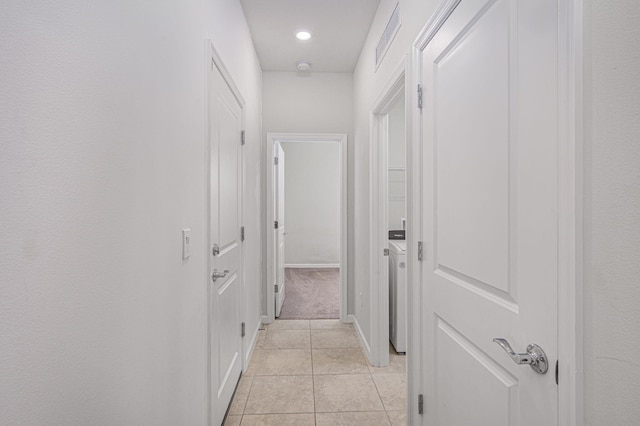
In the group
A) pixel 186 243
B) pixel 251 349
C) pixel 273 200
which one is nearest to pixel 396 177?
pixel 273 200

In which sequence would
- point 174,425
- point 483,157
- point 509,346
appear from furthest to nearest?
1. point 174,425
2. point 483,157
3. point 509,346

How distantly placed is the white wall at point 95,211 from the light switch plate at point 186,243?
0.12ft

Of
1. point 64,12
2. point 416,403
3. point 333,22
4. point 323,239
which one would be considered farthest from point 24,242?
point 323,239

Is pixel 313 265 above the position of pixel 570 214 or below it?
below

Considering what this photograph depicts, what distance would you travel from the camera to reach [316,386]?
7.49 feet

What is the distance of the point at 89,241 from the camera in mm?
718

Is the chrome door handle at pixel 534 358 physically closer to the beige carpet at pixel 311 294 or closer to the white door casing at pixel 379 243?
the white door casing at pixel 379 243

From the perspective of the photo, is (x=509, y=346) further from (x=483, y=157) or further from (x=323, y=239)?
(x=323, y=239)

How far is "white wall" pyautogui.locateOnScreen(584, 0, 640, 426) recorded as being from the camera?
58 cm

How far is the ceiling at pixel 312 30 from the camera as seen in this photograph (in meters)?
2.43

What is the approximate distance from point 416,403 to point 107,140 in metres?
1.66

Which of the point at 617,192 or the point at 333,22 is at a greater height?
the point at 333,22

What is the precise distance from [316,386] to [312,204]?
4519mm

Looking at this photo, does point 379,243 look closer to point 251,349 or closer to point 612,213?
point 251,349
